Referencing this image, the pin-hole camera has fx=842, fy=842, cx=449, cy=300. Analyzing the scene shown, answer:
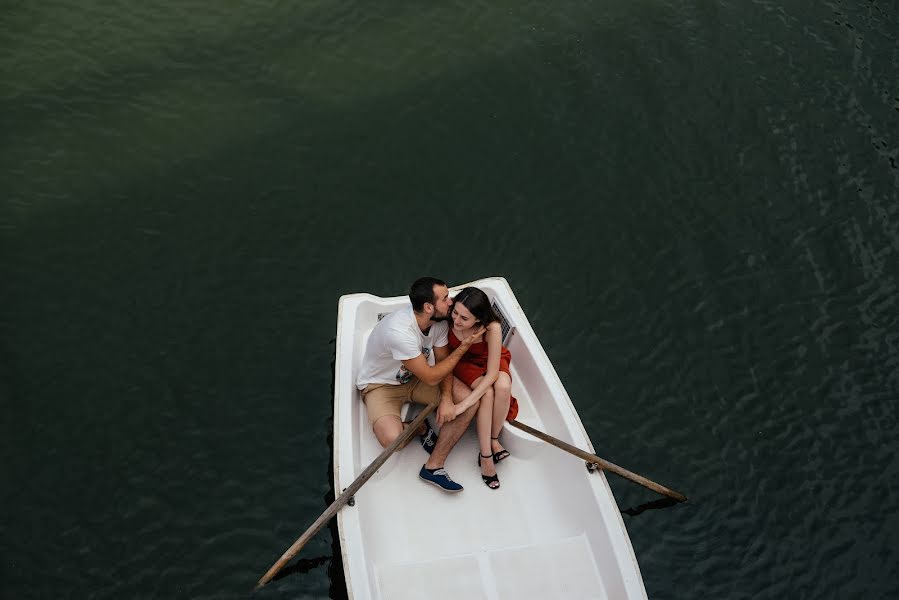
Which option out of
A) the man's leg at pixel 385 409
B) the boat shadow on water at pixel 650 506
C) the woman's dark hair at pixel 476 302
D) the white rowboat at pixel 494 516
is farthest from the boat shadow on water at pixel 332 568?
the boat shadow on water at pixel 650 506

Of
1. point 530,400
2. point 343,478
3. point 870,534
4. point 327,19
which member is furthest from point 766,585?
point 327,19

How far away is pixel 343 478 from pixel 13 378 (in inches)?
148

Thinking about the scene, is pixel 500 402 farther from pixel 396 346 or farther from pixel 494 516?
pixel 396 346

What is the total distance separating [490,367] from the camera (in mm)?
7164

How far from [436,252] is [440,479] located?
10.8 ft

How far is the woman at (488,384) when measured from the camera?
23.4 feet

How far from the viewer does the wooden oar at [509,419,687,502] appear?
271 inches

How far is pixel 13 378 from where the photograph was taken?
8242mm

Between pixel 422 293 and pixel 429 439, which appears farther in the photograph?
pixel 429 439

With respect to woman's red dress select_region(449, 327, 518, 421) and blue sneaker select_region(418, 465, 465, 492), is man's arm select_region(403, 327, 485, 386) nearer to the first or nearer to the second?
woman's red dress select_region(449, 327, 518, 421)

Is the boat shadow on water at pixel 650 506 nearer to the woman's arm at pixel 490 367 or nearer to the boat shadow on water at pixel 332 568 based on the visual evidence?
the woman's arm at pixel 490 367

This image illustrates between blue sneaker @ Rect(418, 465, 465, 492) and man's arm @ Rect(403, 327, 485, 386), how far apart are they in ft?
2.63

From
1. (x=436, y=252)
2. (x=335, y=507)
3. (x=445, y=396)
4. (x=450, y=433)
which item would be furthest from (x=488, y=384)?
(x=436, y=252)

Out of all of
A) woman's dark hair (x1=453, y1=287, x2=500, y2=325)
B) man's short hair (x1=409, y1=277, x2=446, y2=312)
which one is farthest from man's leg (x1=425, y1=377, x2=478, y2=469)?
man's short hair (x1=409, y1=277, x2=446, y2=312)
